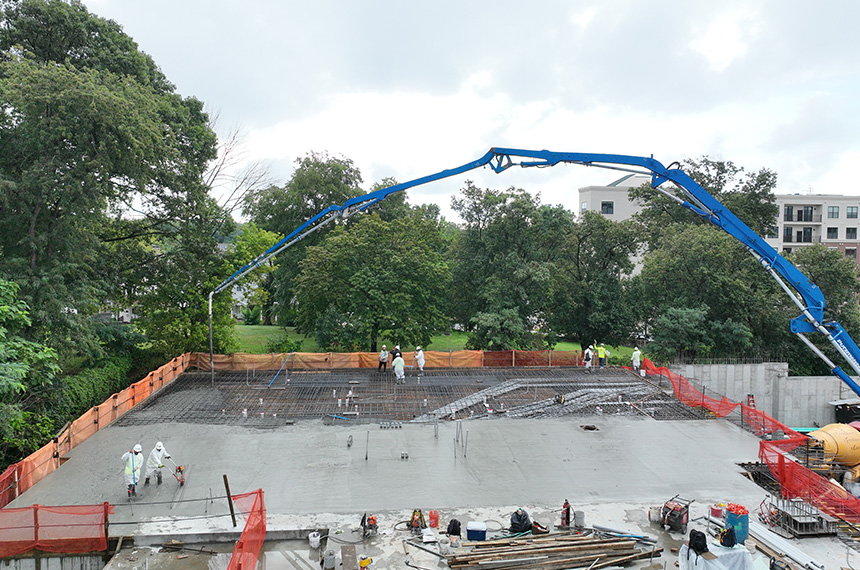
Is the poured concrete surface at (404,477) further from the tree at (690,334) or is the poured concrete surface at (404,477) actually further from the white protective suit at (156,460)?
the tree at (690,334)

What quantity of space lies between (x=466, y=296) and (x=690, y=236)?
47.4ft

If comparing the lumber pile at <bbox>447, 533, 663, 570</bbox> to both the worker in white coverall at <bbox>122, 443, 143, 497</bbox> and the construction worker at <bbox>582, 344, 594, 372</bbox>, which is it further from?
the construction worker at <bbox>582, 344, 594, 372</bbox>

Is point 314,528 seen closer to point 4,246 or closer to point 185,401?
point 185,401

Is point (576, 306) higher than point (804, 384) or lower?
higher

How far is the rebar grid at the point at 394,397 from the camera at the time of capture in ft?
67.1

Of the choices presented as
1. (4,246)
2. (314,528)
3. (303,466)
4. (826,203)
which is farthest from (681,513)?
(826,203)

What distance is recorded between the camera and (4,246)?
1978cm

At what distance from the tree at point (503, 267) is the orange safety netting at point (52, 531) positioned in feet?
71.4

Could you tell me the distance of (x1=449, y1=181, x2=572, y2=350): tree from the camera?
3130cm

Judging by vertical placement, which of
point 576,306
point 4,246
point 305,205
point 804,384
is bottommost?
point 804,384

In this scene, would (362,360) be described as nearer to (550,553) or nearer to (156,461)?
(156,461)

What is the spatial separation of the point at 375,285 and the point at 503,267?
790 cm

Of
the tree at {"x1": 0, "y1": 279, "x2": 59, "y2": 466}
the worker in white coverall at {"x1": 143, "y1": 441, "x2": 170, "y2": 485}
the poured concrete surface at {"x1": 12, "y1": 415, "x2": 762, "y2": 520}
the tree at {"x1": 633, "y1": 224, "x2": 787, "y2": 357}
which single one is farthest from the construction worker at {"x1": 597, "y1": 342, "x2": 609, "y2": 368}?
the tree at {"x1": 0, "y1": 279, "x2": 59, "y2": 466}

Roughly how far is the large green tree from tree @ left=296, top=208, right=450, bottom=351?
8.96 metres
